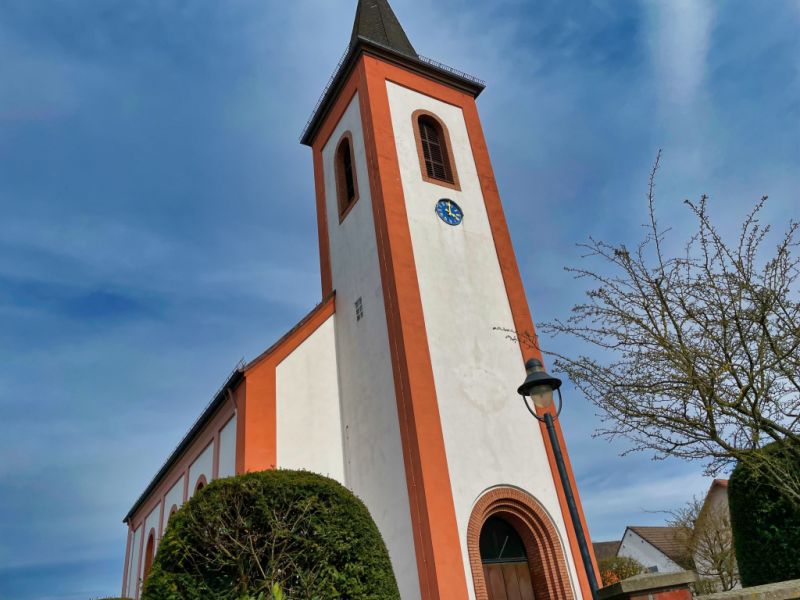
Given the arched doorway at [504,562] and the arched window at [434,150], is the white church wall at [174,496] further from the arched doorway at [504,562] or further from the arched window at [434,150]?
the arched window at [434,150]

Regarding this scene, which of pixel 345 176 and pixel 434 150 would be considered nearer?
pixel 434 150

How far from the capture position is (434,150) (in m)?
18.2

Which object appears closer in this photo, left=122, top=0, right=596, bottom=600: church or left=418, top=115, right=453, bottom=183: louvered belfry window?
left=122, top=0, right=596, bottom=600: church

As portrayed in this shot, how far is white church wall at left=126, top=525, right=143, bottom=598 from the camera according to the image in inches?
1050

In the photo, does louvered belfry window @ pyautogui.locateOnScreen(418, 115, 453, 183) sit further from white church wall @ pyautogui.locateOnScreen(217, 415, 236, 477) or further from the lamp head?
the lamp head

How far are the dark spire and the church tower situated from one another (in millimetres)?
2545

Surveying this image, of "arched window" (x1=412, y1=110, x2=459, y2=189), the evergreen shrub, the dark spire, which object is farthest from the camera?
the evergreen shrub

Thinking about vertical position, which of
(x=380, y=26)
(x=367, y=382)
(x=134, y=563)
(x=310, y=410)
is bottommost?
(x=134, y=563)

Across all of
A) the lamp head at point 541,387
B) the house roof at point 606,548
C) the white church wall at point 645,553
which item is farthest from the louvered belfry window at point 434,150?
the house roof at point 606,548

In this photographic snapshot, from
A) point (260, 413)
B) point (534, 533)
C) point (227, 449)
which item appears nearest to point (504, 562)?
point (534, 533)

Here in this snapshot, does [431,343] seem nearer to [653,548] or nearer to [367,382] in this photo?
[367,382]

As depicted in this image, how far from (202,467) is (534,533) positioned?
9952 mm

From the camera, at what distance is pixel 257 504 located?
943cm

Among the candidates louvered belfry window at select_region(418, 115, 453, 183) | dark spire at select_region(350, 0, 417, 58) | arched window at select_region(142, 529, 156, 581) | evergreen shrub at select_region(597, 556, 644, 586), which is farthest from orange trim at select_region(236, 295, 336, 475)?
evergreen shrub at select_region(597, 556, 644, 586)
